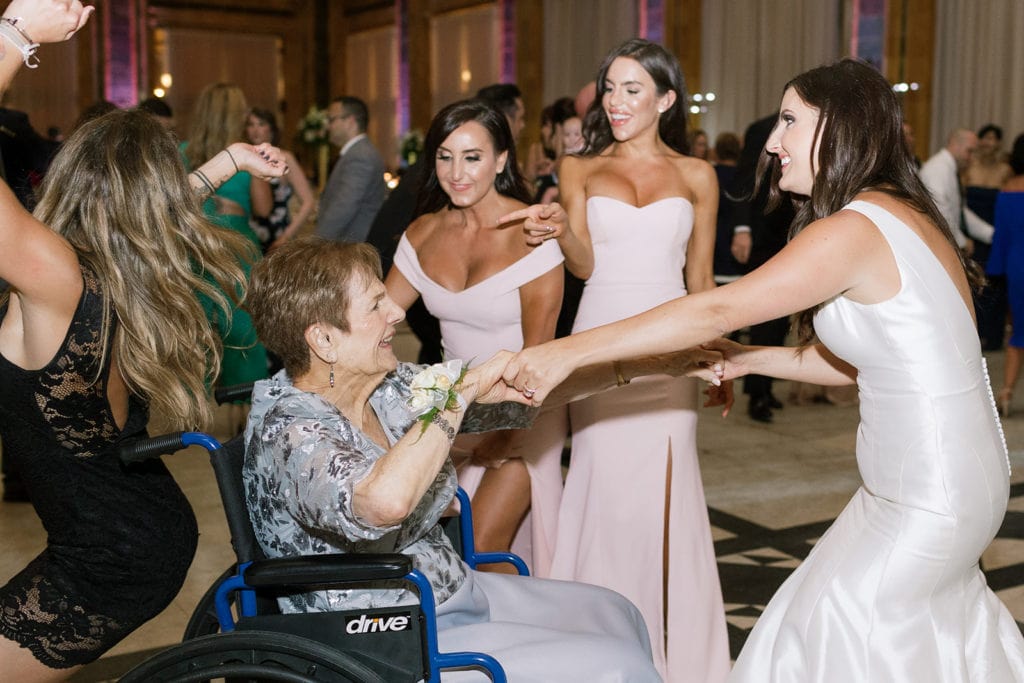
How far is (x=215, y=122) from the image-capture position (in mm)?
5164

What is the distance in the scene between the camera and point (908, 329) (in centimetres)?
181

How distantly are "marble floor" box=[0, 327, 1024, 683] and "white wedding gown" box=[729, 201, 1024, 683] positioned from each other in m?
1.43

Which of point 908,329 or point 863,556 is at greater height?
point 908,329

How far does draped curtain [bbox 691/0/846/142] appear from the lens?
12125 millimetres

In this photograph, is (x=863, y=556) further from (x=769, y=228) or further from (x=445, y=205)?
(x=769, y=228)

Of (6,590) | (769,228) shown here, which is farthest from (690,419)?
(769,228)

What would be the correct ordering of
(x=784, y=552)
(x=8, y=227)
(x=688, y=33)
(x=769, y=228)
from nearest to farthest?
1. (x=8, y=227)
2. (x=784, y=552)
3. (x=769, y=228)
4. (x=688, y=33)

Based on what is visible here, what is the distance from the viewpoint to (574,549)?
317 centimetres

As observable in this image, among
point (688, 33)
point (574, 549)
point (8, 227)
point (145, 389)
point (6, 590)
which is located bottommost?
point (574, 549)

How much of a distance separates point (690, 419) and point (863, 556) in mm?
1285

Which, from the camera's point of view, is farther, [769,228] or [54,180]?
[769,228]

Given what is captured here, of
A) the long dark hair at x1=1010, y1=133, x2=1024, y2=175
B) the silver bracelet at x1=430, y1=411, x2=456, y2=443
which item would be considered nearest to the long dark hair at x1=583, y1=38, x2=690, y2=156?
the silver bracelet at x1=430, y1=411, x2=456, y2=443

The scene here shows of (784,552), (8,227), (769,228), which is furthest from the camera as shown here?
(769,228)

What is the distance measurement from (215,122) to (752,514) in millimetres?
2847
